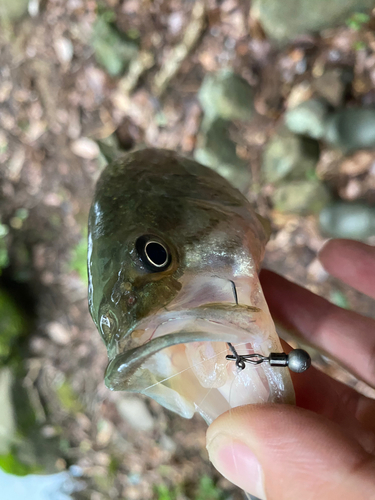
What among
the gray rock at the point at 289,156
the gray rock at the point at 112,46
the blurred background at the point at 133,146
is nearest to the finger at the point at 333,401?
the blurred background at the point at 133,146

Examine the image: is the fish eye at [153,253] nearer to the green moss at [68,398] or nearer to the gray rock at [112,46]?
the gray rock at [112,46]

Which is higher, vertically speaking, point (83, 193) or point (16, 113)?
point (16, 113)

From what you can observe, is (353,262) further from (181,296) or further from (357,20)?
(357,20)

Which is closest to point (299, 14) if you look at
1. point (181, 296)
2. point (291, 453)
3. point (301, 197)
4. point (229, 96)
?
point (229, 96)

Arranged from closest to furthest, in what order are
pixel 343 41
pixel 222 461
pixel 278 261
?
pixel 222 461 → pixel 343 41 → pixel 278 261

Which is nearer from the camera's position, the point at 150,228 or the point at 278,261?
the point at 150,228

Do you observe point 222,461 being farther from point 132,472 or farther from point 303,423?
point 132,472

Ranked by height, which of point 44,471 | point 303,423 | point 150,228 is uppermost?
point 150,228

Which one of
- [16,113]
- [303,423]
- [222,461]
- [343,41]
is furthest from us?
[16,113]

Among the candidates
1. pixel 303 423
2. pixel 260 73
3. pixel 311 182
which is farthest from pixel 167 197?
pixel 260 73
